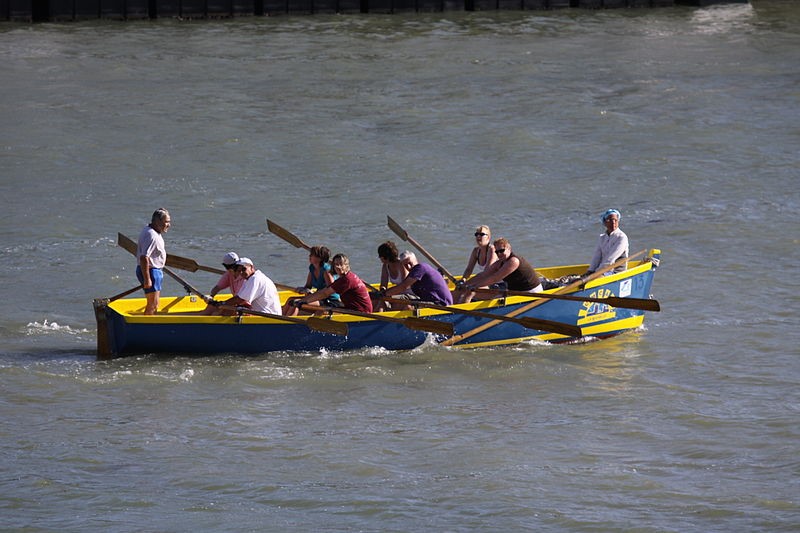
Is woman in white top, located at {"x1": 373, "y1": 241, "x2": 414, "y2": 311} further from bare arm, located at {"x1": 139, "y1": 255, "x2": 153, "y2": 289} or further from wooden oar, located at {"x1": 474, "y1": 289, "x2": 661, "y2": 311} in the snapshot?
bare arm, located at {"x1": 139, "y1": 255, "x2": 153, "y2": 289}

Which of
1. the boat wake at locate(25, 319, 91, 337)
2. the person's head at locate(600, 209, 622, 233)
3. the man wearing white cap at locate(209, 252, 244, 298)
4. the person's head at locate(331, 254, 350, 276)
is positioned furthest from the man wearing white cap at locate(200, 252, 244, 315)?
the person's head at locate(600, 209, 622, 233)

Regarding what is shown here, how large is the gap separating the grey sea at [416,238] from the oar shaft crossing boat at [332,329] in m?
0.17

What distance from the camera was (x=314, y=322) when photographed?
573 inches

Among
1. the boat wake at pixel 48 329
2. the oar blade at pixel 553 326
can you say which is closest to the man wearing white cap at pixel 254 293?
the boat wake at pixel 48 329

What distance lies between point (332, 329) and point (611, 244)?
12.0ft

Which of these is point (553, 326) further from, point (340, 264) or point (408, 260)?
point (340, 264)

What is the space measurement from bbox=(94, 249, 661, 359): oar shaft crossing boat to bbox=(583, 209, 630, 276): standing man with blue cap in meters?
0.23

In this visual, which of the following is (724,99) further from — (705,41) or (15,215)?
(15,215)

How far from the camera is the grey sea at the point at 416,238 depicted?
11688mm

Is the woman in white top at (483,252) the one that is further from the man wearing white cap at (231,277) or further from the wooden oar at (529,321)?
the man wearing white cap at (231,277)

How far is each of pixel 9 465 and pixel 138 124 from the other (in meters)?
16.2

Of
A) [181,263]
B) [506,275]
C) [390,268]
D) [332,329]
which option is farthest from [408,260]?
[181,263]

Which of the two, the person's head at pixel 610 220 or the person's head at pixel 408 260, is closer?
the person's head at pixel 408 260

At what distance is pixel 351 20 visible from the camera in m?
37.4
